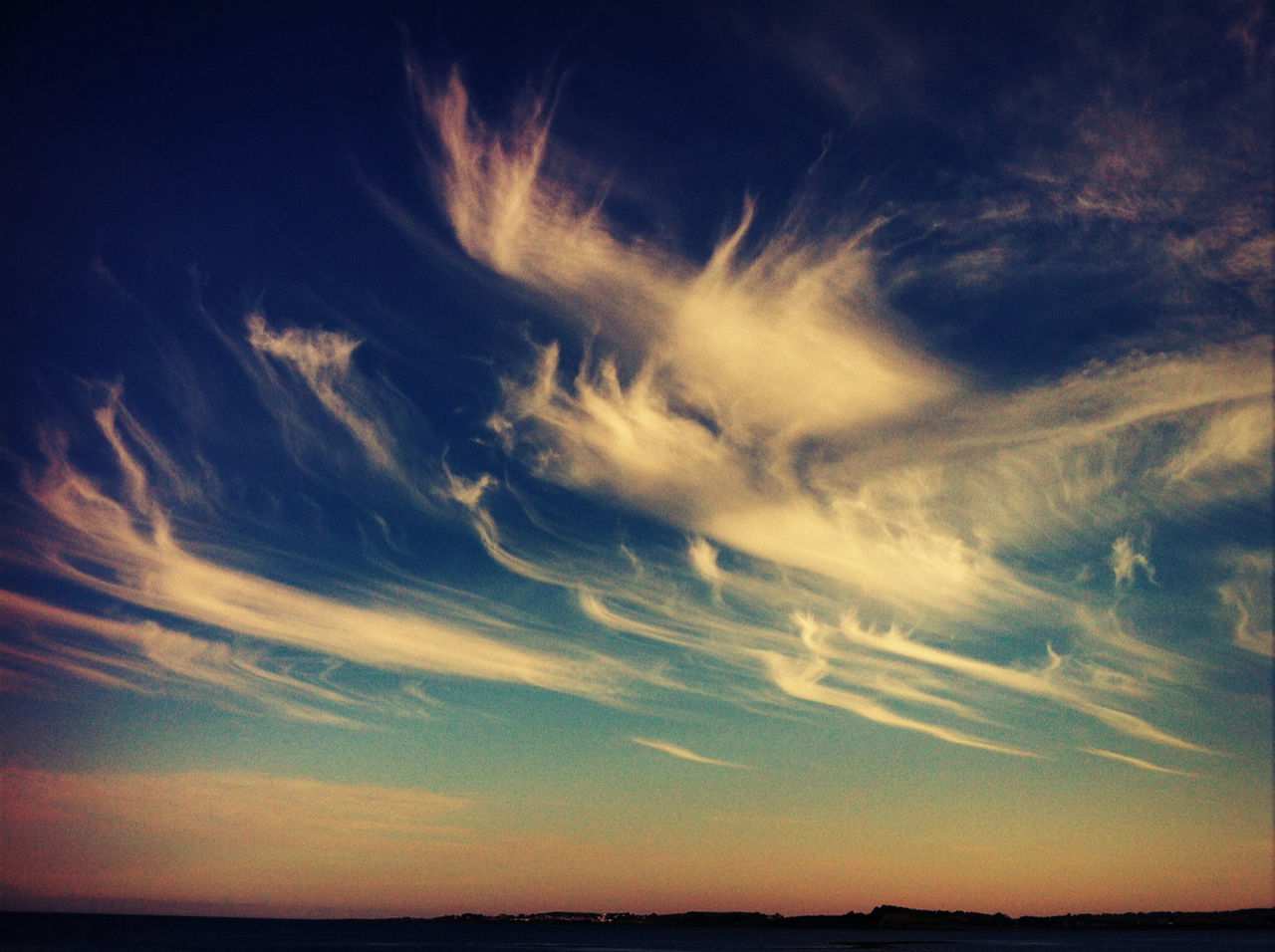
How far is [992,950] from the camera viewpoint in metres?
182

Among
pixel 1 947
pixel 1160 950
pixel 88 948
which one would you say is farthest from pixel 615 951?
pixel 1160 950

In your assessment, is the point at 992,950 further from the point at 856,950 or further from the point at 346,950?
the point at 346,950

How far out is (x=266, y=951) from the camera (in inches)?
6083

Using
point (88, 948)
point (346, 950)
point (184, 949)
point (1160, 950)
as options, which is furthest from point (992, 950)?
point (88, 948)

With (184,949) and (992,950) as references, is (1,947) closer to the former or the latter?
(184,949)

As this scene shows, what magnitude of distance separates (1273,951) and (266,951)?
192318mm

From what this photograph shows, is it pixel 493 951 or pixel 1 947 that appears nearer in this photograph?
pixel 1 947

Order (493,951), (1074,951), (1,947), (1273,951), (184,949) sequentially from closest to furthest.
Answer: (1,947) < (184,949) < (493,951) < (1273,951) < (1074,951)

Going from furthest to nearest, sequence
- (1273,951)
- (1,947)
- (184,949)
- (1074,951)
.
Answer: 1. (1074,951)
2. (1273,951)
3. (184,949)
4. (1,947)

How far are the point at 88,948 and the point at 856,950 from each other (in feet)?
461

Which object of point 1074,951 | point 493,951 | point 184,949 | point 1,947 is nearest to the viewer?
point 1,947

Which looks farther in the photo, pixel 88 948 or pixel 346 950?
pixel 346 950

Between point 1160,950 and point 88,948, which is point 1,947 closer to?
point 88,948

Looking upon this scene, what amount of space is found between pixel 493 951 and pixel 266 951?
39.6 meters
